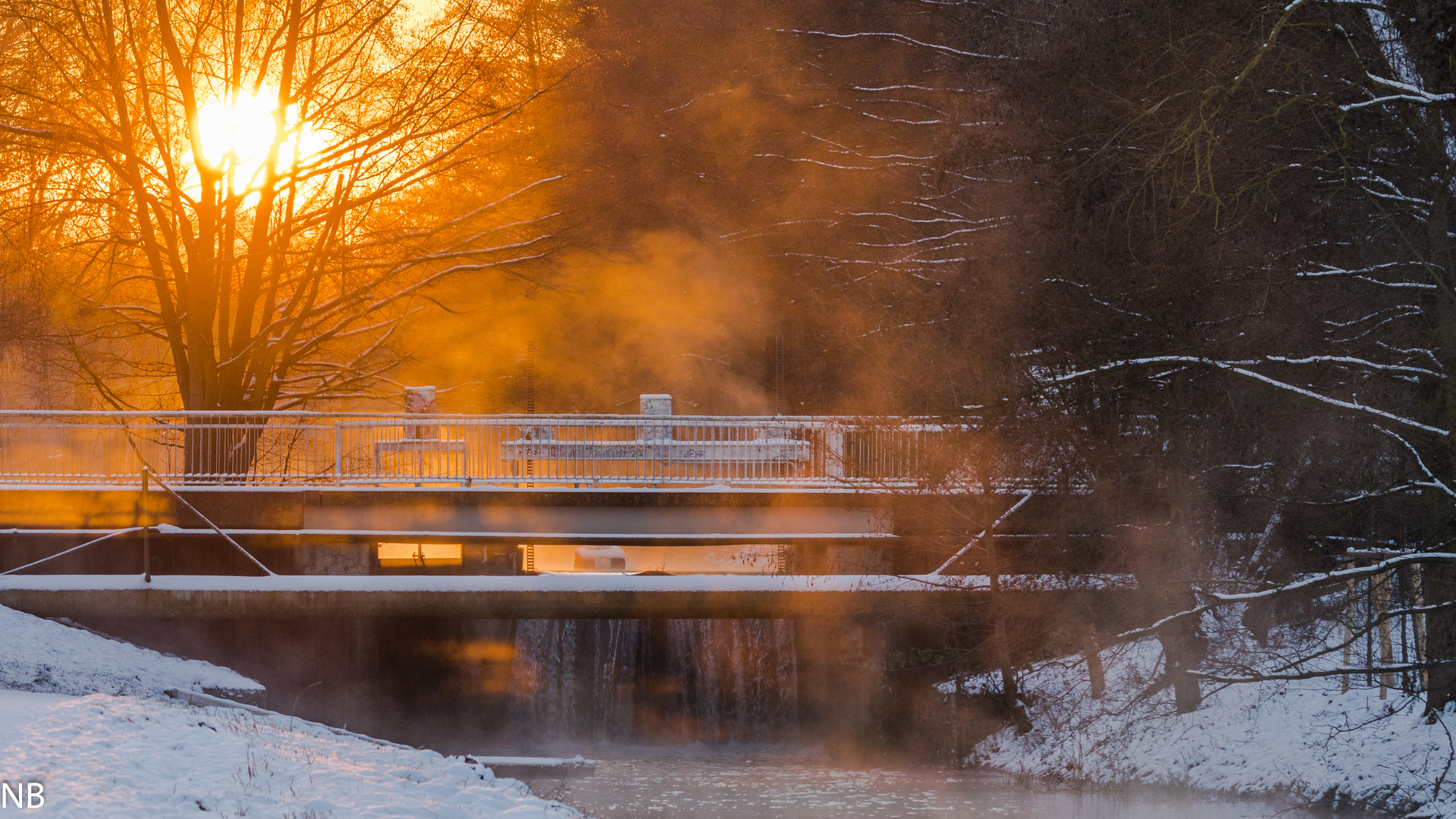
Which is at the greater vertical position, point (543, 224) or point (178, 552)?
point (543, 224)

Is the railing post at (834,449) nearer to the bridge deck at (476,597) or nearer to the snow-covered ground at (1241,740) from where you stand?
the bridge deck at (476,597)

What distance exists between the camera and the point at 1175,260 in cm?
1138

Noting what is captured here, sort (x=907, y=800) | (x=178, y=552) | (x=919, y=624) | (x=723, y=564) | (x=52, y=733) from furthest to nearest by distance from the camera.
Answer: (x=723, y=564) → (x=178, y=552) → (x=919, y=624) → (x=907, y=800) → (x=52, y=733)

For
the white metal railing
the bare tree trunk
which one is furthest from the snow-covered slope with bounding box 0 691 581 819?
the bare tree trunk

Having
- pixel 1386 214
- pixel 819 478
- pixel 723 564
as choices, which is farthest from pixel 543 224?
pixel 1386 214

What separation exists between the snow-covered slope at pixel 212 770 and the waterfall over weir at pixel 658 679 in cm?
467

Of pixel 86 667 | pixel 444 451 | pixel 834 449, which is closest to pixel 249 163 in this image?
pixel 444 451

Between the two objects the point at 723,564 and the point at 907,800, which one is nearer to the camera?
the point at 907,800

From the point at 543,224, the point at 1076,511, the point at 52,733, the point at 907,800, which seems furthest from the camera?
the point at 543,224

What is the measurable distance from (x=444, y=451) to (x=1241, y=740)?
35.8 feet

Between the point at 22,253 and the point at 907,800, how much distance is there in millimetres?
15863

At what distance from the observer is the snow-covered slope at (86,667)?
1257cm

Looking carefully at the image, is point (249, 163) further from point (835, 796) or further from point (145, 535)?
point (835, 796)

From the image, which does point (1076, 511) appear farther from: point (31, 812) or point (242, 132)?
point (242, 132)
